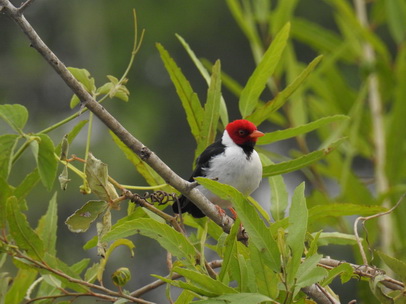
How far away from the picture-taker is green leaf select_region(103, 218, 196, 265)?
1.53m

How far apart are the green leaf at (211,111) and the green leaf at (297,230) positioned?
1.80ft

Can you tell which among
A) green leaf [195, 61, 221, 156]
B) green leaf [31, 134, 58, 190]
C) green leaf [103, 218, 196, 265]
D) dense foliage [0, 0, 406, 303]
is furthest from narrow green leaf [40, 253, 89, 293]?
green leaf [195, 61, 221, 156]

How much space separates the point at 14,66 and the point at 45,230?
43.7 ft

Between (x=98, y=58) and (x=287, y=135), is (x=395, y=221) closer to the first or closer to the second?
(x=287, y=135)

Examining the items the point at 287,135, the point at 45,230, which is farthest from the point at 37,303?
the point at 287,135

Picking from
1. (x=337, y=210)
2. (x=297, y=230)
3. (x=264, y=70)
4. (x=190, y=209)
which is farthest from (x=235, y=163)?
(x=297, y=230)

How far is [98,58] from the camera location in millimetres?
14523

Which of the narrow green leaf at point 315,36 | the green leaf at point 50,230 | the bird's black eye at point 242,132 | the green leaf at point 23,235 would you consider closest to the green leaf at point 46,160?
the green leaf at point 23,235

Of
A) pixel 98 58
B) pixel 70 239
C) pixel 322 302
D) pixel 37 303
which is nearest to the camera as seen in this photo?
pixel 322 302

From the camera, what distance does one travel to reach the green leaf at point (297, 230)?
56.9 inches

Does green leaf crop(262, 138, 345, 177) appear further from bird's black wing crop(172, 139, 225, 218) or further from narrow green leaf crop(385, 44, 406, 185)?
narrow green leaf crop(385, 44, 406, 185)

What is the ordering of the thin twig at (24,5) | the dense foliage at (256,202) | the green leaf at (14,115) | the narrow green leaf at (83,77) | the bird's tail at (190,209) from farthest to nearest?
the bird's tail at (190,209) → the green leaf at (14,115) → the narrow green leaf at (83,77) → the dense foliage at (256,202) → the thin twig at (24,5)

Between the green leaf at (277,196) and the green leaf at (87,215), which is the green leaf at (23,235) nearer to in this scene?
the green leaf at (87,215)

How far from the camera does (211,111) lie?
203 cm
